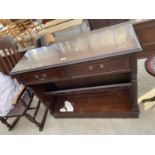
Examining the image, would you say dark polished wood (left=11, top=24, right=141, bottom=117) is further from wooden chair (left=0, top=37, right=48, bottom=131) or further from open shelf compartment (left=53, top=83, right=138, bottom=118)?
wooden chair (left=0, top=37, right=48, bottom=131)

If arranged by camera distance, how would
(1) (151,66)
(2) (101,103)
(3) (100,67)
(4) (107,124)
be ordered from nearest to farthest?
1. (3) (100,67)
2. (1) (151,66)
3. (4) (107,124)
4. (2) (101,103)

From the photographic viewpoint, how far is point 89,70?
4.25 feet

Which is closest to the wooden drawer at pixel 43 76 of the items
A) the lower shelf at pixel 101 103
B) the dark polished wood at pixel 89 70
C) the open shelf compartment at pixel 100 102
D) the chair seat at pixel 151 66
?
the dark polished wood at pixel 89 70

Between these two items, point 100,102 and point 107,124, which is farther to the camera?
point 100,102

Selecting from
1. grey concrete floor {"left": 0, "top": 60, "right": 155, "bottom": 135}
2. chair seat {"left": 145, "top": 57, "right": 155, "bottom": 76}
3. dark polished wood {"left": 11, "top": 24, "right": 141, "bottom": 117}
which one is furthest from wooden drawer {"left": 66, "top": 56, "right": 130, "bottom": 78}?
grey concrete floor {"left": 0, "top": 60, "right": 155, "bottom": 135}

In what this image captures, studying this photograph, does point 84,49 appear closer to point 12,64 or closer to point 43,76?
point 43,76

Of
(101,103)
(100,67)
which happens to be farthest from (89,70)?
(101,103)

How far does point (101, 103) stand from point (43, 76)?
78 centimetres

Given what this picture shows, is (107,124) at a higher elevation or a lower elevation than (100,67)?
lower

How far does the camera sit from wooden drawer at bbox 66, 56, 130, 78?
47.5 inches

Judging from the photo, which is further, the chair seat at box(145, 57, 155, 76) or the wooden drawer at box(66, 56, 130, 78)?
the chair seat at box(145, 57, 155, 76)

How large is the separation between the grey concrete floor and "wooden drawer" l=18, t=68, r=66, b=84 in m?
0.64
